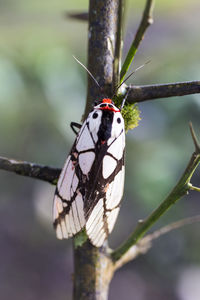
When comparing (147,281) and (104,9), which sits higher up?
(104,9)

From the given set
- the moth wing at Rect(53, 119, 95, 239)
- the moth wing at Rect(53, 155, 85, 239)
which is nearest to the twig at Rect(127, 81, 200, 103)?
the moth wing at Rect(53, 119, 95, 239)

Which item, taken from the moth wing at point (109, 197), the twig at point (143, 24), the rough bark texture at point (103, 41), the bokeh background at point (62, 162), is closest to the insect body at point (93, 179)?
the moth wing at point (109, 197)

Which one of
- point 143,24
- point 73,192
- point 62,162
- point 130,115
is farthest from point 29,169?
point 62,162

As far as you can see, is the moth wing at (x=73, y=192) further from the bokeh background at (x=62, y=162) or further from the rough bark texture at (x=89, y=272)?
the bokeh background at (x=62, y=162)

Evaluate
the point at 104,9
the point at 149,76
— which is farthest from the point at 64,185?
the point at 149,76

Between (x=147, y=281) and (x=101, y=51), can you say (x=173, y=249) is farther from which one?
(x=101, y=51)
